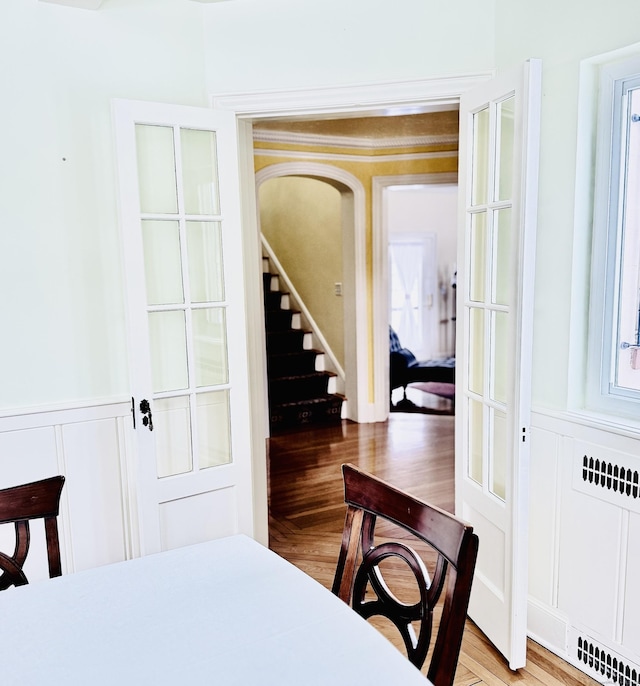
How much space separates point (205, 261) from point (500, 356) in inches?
53.0

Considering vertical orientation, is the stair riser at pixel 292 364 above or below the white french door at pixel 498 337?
below

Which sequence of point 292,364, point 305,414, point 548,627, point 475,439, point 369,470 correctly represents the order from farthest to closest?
point 292,364, point 305,414, point 369,470, point 475,439, point 548,627

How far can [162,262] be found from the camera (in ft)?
8.50

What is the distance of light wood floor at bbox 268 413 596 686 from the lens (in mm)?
2281

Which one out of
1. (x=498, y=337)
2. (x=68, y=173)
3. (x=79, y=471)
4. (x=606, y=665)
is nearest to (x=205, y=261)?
(x=68, y=173)

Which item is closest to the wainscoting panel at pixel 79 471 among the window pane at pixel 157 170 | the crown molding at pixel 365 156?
the window pane at pixel 157 170

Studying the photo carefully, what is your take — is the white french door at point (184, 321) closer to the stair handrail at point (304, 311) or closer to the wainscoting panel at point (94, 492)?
the wainscoting panel at point (94, 492)

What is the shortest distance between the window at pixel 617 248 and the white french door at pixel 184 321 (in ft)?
4.87

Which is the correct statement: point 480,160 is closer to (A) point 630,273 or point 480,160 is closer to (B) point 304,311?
(A) point 630,273

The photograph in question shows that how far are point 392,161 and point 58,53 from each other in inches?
147

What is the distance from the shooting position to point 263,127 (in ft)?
16.0

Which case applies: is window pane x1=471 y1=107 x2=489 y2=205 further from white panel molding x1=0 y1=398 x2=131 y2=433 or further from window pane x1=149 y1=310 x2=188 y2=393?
white panel molding x1=0 y1=398 x2=131 y2=433

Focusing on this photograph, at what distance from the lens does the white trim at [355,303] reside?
222 inches

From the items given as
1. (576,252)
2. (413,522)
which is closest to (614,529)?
(576,252)
